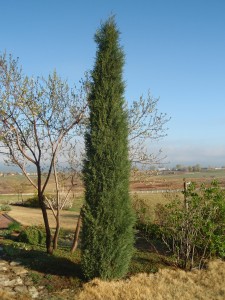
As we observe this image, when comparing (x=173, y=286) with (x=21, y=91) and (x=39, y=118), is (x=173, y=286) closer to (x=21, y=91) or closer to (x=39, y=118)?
Answer: (x=39, y=118)

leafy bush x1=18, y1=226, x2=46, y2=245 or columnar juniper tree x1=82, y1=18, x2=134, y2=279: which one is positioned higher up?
columnar juniper tree x1=82, y1=18, x2=134, y2=279

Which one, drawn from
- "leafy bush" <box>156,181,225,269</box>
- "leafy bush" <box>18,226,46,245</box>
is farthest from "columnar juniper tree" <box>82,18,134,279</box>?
"leafy bush" <box>18,226,46,245</box>

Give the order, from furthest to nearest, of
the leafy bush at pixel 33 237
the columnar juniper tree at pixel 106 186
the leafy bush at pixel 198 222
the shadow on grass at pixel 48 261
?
the leafy bush at pixel 33 237 < the leafy bush at pixel 198 222 < the shadow on grass at pixel 48 261 < the columnar juniper tree at pixel 106 186

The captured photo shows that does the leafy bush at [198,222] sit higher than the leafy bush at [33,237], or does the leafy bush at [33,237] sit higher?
the leafy bush at [198,222]

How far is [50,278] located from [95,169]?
8.22 ft

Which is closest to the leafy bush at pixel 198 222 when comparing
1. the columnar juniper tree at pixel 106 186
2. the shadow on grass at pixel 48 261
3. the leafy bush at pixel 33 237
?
the columnar juniper tree at pixel 106 186

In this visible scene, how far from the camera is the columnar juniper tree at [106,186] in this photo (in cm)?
691

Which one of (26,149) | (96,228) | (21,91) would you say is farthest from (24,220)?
(96,228)

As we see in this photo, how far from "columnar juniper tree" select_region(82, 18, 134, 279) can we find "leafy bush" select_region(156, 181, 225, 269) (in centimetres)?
173

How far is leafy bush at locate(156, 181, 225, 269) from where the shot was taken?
26.9ft

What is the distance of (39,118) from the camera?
8.97 meters

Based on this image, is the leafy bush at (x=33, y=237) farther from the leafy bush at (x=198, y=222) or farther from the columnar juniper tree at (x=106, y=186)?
the leafy bush at (x=198, y=222)

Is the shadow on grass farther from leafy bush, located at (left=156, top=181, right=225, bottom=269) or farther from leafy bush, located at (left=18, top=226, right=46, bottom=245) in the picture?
leafy bush, located at (left=156, top=181, right=225, bottom=269)

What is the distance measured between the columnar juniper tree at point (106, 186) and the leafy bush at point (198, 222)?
5.67ft
